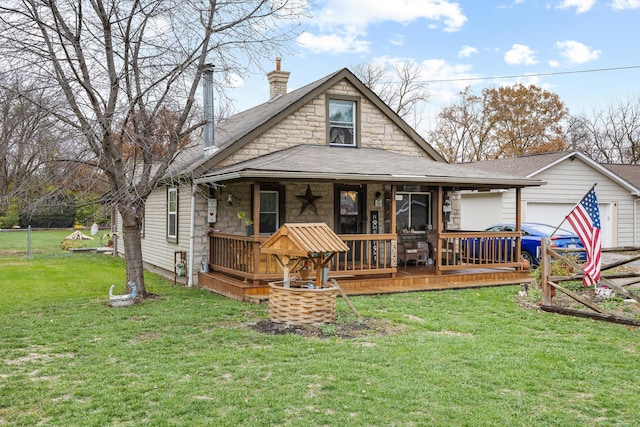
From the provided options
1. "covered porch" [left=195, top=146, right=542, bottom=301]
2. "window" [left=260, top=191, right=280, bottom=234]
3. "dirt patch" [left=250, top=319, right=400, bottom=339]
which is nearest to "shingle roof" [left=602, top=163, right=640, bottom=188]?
"covered porch" [left=195, top=146, right=542, bottom=301]

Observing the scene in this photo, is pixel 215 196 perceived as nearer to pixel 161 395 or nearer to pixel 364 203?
pixel 364 203

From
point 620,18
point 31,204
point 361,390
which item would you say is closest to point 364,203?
point 31,204

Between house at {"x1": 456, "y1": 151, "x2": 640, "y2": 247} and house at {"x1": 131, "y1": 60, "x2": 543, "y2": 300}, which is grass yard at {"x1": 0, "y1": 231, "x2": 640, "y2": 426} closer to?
house at {"x1": 131, "y1": 60, "x2": 543, "y2": 300}

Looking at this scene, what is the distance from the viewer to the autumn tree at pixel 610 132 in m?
40.9

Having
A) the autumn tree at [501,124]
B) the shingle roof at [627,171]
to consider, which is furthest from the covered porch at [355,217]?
the autumn tree at [501,124]

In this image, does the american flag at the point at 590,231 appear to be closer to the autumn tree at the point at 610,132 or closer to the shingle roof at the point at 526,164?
the shingle roof at the point at 526,164

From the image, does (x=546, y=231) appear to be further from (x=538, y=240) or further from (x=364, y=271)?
(x=364, y=271)

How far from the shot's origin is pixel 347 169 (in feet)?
36.4

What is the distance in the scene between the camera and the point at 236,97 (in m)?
10.5

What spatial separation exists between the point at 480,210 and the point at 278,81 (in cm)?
846

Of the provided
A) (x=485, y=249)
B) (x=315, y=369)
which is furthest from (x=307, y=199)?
(x=315, y=369)

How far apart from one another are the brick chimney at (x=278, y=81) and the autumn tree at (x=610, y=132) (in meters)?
30.1

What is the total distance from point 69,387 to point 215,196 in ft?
24.9

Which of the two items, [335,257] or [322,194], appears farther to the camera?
[322,194]
